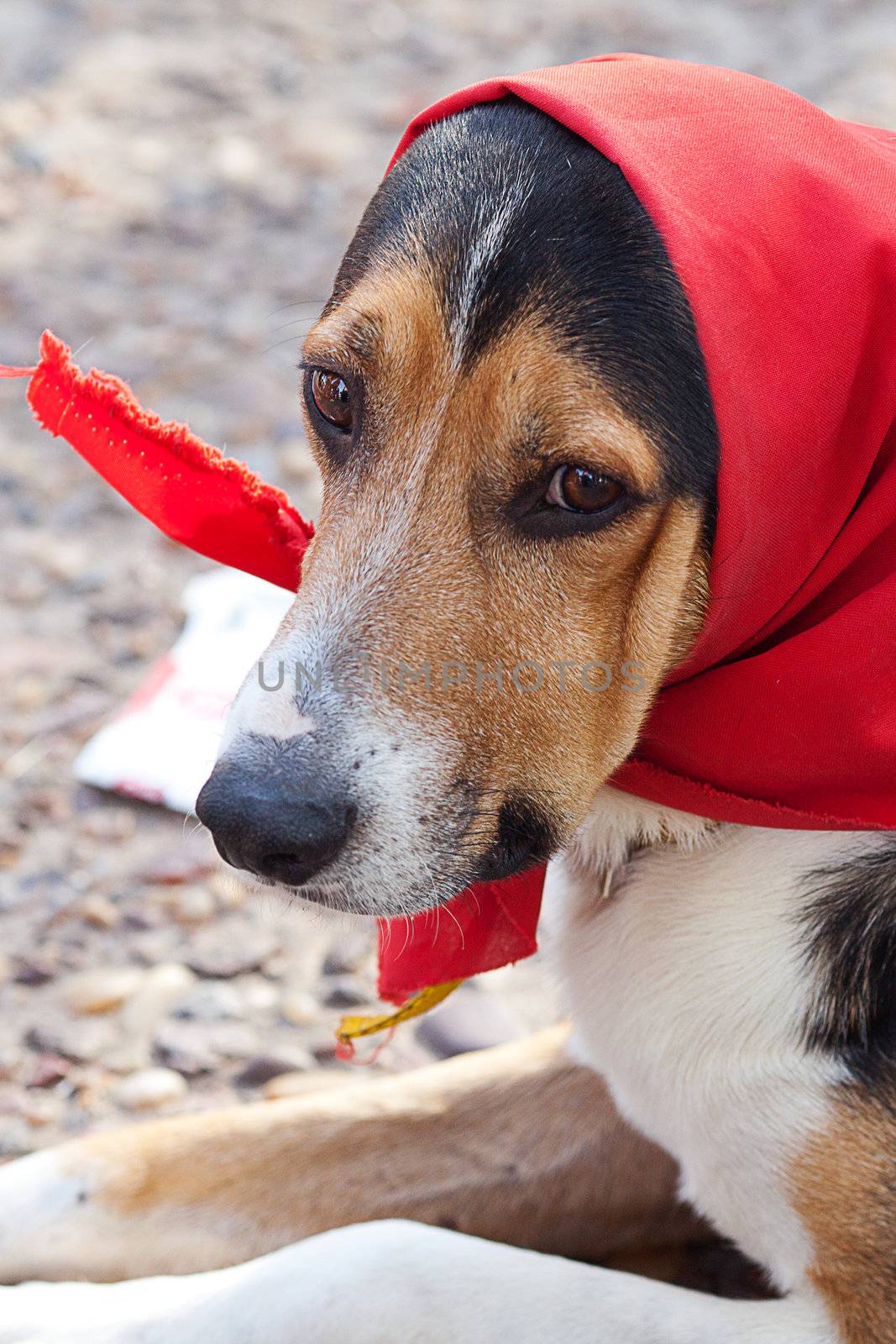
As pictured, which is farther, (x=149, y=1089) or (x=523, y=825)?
(x=149, y=1089)

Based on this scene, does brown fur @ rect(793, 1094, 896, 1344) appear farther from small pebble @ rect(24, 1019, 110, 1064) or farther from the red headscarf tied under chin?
small pebble @ rect(24, 1019, 110, 1064)

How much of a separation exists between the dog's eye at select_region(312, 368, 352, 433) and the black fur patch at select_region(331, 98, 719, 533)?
0.25 meters

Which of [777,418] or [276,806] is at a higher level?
[777,418]

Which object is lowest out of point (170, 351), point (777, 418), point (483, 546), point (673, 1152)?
point (673, 1152)

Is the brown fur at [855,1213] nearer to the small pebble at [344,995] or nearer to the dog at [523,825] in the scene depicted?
the dog at [523,825]

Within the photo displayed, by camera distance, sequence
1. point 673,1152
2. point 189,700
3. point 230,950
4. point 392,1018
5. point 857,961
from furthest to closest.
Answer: point 189,700 < point 230,950 < point 392,1018 < point 673,1152 < point 857,961

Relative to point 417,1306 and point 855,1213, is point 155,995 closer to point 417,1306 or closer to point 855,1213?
point 417,1306

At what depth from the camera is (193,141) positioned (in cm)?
696

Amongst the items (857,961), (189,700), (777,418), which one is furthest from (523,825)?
(189,700)

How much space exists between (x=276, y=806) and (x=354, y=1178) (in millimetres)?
1116

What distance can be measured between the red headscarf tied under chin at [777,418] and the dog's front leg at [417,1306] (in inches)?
31.1

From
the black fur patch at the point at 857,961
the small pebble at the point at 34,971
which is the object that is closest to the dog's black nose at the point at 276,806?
the black fur patch at the point at 857,961

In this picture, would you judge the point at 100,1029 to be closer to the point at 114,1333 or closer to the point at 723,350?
the point at 114,1333

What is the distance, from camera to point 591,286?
6.97ft
